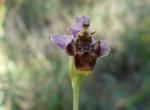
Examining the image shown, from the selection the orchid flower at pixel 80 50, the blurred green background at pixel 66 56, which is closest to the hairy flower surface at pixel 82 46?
the orchid flower at pixel 80 50

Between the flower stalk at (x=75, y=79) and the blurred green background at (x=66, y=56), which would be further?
the blurred green background at (x=66, y=56)

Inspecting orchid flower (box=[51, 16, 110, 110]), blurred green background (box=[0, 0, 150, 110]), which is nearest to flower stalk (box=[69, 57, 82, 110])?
orchid flower (box=[51, 16, 110, 110])

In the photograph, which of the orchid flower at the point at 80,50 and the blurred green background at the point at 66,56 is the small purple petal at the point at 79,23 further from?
the blurred green background at the point at 66,56

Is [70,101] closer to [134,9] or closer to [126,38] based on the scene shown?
[126,38]

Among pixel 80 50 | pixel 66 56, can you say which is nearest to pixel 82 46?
pixel 80 50

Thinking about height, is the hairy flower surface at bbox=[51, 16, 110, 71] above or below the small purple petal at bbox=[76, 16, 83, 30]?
below

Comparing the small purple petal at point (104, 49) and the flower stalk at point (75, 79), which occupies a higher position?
the small purple petal at point (104, 49)

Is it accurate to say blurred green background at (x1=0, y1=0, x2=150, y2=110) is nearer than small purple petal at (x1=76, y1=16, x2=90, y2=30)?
No

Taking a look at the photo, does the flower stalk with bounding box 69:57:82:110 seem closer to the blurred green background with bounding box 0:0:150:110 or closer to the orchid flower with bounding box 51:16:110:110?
the orchid flower with bounding box 51:16:110:110

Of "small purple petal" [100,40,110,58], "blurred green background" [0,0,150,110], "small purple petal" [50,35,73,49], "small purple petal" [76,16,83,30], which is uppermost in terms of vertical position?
"small purple petal" [76,16,83,30]
